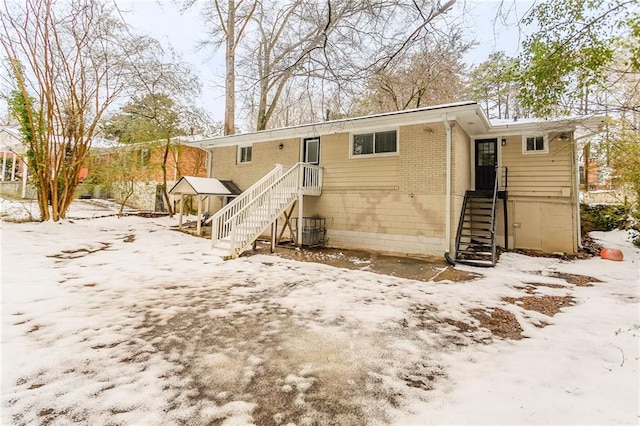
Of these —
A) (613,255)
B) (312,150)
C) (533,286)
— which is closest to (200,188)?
(312,150)

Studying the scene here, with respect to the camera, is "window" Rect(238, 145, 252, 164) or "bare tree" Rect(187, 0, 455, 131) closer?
"bare tree" Rect(187, 0, 455, 131)

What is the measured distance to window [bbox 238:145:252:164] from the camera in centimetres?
1224

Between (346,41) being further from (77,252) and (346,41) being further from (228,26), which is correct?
(228,26)

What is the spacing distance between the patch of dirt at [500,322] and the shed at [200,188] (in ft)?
30.6

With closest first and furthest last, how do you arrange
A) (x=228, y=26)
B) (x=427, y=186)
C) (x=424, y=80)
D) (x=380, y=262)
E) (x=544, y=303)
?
1. (x=544, y=303)
2. (x=380, y=262)
3. (x=427, y=186)
4. (x=424, y=80)
5. (x=228, y=26)

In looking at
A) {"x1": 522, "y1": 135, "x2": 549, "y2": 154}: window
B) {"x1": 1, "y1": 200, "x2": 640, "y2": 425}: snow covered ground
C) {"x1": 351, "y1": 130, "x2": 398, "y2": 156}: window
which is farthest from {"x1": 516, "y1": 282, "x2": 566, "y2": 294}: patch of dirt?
{"x1": 522, "y1": 135, "x2": 549, "y2": 154}: window

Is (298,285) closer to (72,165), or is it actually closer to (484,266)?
(484,266)

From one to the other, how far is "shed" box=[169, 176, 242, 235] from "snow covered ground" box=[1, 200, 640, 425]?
5.03 meters

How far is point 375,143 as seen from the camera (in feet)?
30.3

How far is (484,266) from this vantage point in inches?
280

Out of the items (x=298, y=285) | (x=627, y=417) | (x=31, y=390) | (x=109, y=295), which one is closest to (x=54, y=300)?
(x=109, y=295)

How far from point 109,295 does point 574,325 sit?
644cm

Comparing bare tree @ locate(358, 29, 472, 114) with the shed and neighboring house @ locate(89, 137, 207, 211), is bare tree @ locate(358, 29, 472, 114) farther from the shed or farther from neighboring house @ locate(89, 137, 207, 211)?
neighboring house @ locate(89, 137, 207, 211)

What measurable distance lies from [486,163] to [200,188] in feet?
34.6
